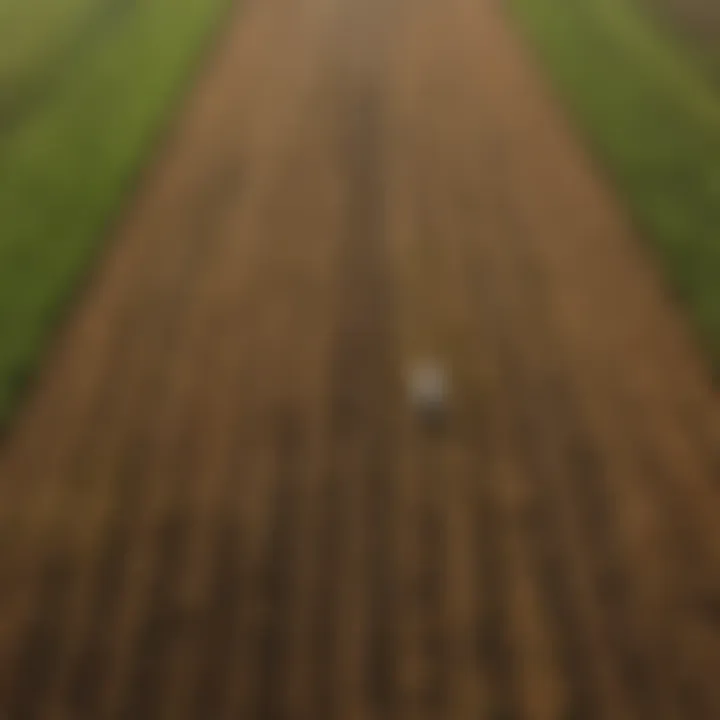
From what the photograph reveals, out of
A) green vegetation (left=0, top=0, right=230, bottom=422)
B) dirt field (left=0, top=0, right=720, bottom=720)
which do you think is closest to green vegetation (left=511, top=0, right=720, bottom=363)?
dirt field (left=0, top=0, right=720, bottom=720)

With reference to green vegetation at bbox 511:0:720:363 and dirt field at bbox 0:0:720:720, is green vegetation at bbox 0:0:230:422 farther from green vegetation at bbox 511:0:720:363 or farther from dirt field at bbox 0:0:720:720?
green vegetation at bbox 511:0:720:363

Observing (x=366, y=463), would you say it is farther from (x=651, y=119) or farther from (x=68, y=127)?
(x=68, y=127)

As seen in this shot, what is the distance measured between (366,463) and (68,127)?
18.3 feet

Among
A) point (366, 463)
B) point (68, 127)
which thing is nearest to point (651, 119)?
→ point (366, 463)

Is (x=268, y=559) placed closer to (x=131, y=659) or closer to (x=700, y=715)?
(x=131, y=659)

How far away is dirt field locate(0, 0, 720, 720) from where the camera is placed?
16.3 feet

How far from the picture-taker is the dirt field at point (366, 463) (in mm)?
4965

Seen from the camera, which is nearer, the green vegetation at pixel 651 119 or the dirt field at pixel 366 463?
the dirt field at pixel 366 463

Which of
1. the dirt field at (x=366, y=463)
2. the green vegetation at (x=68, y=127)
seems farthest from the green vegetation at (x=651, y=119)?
the green vegetation at (x=68, y=127)

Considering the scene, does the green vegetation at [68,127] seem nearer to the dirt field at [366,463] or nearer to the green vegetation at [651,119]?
the dirt field at [366,463]

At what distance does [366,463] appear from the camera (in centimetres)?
607

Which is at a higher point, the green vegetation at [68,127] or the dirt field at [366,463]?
the green vegetation at [68,127]

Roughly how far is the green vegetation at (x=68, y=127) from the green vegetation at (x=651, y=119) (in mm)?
4051

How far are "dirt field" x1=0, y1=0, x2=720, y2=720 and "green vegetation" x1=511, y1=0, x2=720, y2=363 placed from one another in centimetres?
30
